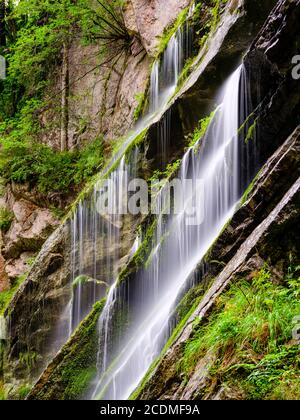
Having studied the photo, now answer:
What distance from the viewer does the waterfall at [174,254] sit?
755 centimetres

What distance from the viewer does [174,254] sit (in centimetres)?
839

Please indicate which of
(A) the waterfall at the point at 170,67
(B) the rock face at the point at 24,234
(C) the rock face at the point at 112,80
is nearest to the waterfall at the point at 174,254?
(A) the waterfall at the point at 170,67

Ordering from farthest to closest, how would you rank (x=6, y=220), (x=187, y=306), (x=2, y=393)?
1. (x=6, y=220)
2. (x=2, y=393)
3. (x=187, y=306)

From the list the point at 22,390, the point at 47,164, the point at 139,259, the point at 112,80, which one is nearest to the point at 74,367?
the point at 139,259

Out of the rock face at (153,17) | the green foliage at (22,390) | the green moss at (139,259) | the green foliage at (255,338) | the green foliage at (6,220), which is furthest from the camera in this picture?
the green foliage at (6,220)

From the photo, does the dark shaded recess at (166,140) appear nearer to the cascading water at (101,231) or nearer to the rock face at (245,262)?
the cascading water at (101,231)

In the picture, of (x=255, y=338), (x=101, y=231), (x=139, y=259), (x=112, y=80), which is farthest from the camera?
(x=112, y=80)

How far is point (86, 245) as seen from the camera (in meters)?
12.1

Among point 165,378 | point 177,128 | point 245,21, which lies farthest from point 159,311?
point 245,21

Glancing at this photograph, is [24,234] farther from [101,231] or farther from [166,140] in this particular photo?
[166,140]

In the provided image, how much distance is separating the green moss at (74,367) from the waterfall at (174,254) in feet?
0.68

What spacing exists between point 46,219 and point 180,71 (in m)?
6.26

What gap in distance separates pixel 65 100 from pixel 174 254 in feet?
35.9

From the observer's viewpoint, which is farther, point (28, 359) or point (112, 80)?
point (112, 80)
